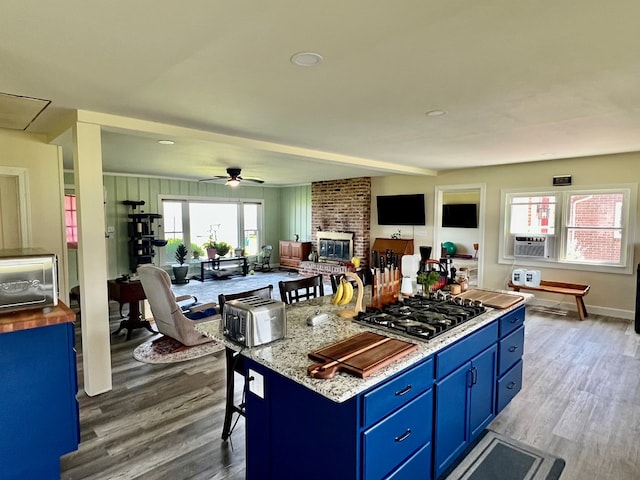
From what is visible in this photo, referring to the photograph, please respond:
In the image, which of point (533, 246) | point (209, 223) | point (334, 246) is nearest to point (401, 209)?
point (334, 246)

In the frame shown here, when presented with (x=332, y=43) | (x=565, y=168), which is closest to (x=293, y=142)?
(x=332, y=43)

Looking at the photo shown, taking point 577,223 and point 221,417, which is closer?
point 221,417

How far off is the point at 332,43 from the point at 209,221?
8.32 meters

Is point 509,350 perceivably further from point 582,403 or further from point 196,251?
point 196,251

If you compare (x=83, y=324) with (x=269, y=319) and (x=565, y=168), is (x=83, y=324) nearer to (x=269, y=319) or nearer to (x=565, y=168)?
(x=269, y=319)

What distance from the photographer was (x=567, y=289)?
5.59 meters

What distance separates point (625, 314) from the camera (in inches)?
212

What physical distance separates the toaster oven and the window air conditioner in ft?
20.9

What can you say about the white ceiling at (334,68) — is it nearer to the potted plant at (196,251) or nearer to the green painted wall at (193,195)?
the green painted wall at (193,195)

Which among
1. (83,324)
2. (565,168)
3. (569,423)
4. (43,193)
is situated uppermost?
(565,168)

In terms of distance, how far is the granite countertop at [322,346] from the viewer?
4.78 feet

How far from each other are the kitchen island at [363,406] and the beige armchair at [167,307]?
1.90 m

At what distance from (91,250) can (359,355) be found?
8.36 ft

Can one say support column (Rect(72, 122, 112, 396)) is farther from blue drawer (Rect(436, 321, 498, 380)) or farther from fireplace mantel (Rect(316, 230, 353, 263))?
fireplace mantel (Rect(316, 230, 353, 263))
